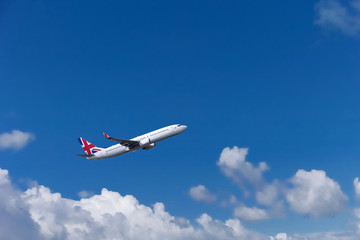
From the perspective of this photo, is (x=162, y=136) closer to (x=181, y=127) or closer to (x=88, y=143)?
(x=181, y=127)

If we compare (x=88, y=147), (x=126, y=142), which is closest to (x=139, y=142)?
(x=126, y=142)

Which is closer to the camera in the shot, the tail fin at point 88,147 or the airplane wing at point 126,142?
the airplane wing at point 126,142

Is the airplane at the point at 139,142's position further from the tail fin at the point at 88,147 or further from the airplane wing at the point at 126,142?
the tail fin at the point at 88,147

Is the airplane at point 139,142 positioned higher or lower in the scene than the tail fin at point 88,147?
lower

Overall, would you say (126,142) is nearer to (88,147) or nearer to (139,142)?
(139,142)

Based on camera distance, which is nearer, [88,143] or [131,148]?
[131,148]

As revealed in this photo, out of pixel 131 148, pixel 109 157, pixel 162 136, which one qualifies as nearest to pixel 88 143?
pixel 109 157

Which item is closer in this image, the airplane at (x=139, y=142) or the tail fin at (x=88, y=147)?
the airplane at (x=139, y=142)

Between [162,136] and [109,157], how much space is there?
91.1 feet

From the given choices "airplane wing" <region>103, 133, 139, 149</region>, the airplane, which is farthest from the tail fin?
"airplane wing" <region>103, 133, 139, 149</region>

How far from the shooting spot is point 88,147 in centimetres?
17975

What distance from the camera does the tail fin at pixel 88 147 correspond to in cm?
17444

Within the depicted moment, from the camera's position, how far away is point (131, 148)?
152 m

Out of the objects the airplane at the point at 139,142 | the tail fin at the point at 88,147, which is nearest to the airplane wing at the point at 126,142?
the airplane at the point at 139,142
